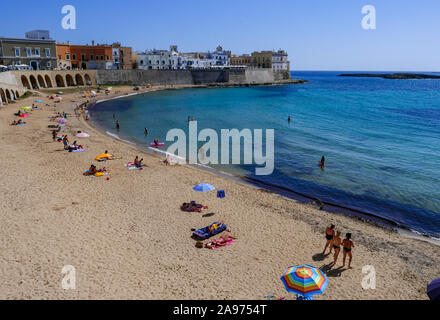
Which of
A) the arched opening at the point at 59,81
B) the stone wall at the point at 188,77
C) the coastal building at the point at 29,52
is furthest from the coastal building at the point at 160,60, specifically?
the coastal building at the point at 29,52

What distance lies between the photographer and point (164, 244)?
1254 centimetres

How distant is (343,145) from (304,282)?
24920mm

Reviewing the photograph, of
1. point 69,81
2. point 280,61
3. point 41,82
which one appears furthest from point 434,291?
point 280,61

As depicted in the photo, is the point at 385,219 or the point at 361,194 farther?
the point at 361,194

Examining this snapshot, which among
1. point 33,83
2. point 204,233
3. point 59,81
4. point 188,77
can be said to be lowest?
point 204,233

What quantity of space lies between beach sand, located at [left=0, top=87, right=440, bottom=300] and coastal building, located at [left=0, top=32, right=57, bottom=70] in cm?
5033

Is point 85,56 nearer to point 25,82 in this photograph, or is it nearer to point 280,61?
point 25,82

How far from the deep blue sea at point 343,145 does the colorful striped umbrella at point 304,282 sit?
8.56m

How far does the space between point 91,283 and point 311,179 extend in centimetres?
1564

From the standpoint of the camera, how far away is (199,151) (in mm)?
28109
